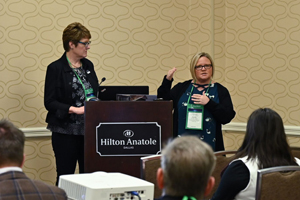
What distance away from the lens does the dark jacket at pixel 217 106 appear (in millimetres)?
3882

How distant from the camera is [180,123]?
158 inches

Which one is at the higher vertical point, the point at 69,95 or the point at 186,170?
the point at 69,95

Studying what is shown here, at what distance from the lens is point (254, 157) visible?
8.18ft

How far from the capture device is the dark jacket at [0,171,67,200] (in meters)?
1.81

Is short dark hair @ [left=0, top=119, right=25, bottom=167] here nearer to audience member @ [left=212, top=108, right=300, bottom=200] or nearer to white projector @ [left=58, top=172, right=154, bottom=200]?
white projector @ [left=58, top=172, right=154, bottom=200]

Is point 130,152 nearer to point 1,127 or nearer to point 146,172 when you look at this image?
point 146,172

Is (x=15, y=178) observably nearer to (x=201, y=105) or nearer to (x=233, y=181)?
(x=233, y=181)

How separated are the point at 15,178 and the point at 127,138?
1389 mm

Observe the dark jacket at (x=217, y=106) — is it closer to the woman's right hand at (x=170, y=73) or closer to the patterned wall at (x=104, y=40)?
the woman's right hand at (x=170, y=73)

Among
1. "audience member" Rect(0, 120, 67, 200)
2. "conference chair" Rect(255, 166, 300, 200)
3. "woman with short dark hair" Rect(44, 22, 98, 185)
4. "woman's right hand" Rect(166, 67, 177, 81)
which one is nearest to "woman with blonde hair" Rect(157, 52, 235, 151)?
"woman's right hand" Rect(166, 67, 177, 81)

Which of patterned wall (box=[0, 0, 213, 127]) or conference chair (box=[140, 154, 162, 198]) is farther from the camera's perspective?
patterned wall (box=[0, 0, 213, 127])

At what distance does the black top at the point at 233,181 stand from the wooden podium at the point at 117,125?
823 mm

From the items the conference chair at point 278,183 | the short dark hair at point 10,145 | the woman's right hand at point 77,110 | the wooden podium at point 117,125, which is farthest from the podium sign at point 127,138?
the short dark hair at point 10,145

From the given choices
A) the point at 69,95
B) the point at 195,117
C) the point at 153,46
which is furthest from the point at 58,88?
the point at 153,46
